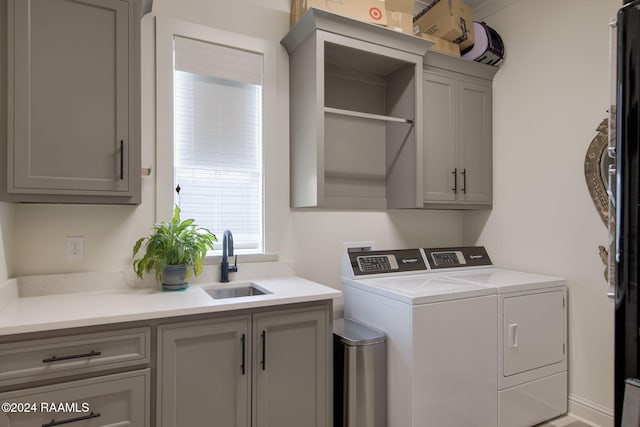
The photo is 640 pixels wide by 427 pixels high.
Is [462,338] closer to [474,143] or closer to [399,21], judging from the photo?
[474,143]

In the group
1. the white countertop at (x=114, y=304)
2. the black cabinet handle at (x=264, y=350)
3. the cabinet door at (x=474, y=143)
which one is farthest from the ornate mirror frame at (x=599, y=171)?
the black cabinet handle at (x=264, y=350)

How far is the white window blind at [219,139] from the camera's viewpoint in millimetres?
2236

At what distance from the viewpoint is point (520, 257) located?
2.88 metres

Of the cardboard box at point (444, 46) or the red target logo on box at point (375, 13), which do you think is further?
the cardboard box at point (444, 46)

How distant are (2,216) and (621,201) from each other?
2416 millimetres

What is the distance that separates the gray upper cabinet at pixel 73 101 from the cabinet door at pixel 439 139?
187 cm

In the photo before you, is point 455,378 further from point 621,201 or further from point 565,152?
point 565,152

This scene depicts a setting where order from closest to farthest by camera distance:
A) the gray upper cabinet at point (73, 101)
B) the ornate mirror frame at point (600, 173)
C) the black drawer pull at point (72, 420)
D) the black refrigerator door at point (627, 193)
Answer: the black refrigerator door at point (627, 193)
the black drawer pull at point (72, 420)
the gray upper cabinet at point (73, 101)
the ornate mirror frame at point (600, 173)

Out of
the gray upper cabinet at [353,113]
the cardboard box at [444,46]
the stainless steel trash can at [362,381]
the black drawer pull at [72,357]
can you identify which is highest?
the cardboard box at [444,46]

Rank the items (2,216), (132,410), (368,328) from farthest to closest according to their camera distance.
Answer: (368,328), (2,216), (132,410)

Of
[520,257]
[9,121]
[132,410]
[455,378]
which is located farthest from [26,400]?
[520,257]

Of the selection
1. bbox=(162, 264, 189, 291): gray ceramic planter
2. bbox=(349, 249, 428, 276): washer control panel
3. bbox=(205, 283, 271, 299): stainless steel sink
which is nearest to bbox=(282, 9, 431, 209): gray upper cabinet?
bbox=(349, 249, 428, 276): washer control panel

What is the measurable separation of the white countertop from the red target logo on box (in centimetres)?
169

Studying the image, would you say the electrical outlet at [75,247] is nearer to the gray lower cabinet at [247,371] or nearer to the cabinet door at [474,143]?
the gray lower cabinet at [247,371]
